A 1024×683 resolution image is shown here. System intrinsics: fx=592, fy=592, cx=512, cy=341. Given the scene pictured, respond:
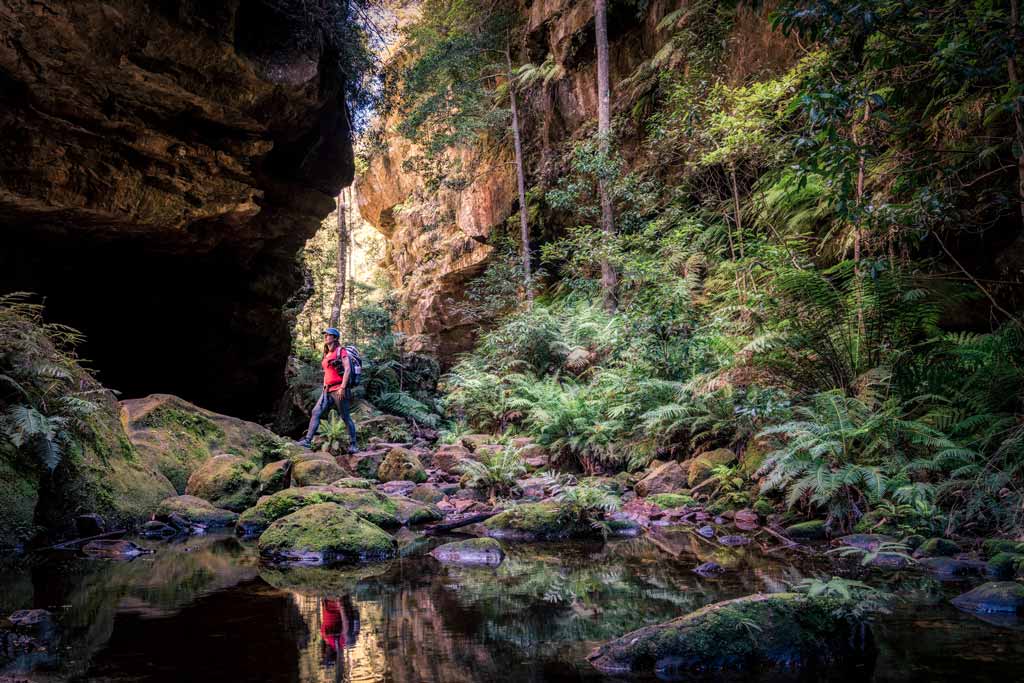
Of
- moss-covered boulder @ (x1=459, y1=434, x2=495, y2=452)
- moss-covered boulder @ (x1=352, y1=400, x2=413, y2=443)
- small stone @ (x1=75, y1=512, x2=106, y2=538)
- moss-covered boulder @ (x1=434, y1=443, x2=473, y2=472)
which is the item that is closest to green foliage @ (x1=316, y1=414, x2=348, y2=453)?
moss-covered boulder @ (x1=352, y1=400, x2=413, y2=443)

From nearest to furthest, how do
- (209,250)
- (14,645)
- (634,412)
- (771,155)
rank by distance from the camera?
(14,645)
(634,412)
(771,155)
(209,250)

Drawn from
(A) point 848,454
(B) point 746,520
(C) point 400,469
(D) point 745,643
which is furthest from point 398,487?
(D) point 745,643

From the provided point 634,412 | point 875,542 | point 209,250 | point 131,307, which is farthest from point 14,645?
point 131,307

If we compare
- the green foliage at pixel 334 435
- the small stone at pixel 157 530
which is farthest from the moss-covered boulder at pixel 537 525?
the green foliage at pixel 334 435

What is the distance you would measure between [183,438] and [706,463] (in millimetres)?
6441

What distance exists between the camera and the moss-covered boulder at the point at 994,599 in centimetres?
295

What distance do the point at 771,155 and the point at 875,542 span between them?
22.6ft

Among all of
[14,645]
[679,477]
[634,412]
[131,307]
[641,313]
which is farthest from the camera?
[131,307]

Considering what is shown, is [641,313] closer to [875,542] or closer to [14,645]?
[875,542]

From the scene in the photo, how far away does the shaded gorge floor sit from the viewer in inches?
93.1

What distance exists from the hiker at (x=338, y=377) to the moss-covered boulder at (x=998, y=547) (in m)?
7.54

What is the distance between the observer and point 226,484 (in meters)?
6.75

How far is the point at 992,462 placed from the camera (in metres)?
4.49

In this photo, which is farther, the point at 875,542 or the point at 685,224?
the point at 685,224
